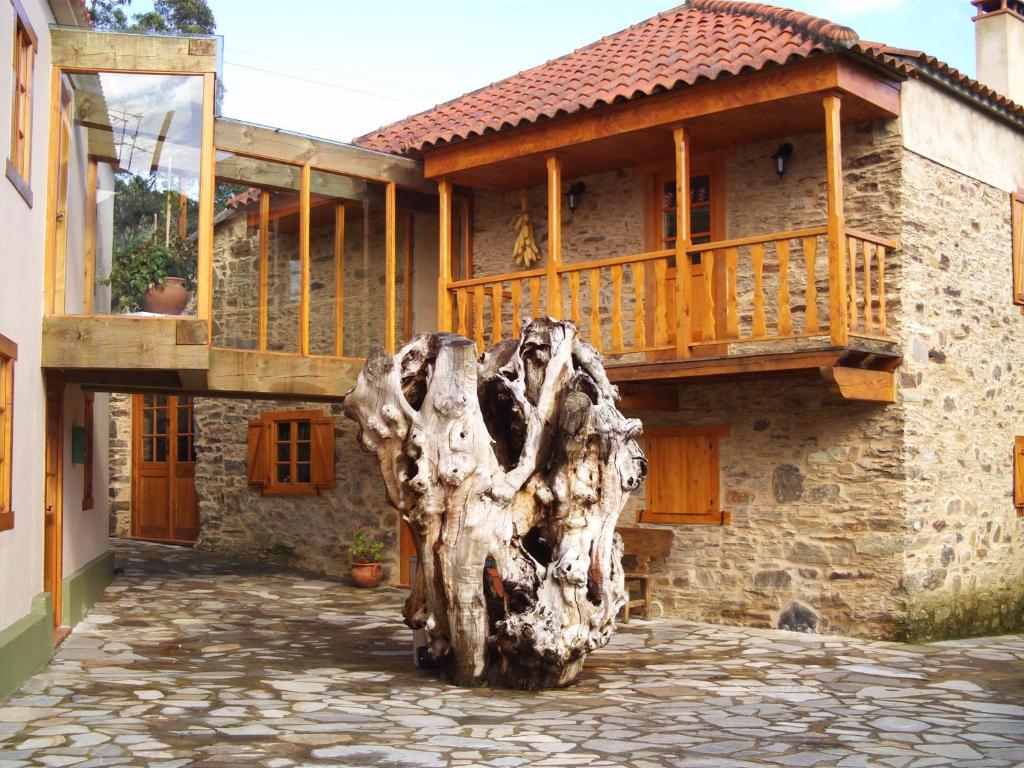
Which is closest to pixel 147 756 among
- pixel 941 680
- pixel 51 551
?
pixel 51 551

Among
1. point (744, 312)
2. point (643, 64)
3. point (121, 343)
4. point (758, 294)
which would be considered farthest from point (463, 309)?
point (121, 343)

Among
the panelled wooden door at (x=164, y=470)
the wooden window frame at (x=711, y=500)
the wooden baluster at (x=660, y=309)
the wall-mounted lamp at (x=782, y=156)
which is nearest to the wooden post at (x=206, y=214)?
the wooden baluster at (x=660, y=309)

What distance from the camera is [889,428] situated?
9.62 meters

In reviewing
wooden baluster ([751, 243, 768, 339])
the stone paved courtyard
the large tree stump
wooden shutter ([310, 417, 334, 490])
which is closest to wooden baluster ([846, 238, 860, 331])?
wooden baluster ([751, 243, 768, 339])

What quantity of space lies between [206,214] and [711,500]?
16.7ft

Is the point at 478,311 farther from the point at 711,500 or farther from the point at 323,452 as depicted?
the point at 323,452

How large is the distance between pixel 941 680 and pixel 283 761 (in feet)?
15.0

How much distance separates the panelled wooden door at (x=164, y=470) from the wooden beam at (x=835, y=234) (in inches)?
432

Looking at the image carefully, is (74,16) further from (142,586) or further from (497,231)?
(142,586)

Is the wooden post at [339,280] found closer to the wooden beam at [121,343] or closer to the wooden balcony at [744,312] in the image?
the wooden balcony at [744,312]

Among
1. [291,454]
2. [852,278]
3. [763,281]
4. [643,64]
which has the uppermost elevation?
[643,64]

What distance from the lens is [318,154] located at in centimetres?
1130

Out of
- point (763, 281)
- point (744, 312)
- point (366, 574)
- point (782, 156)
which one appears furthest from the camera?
point (366, 574)

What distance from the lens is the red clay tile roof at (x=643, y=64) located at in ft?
31.1
